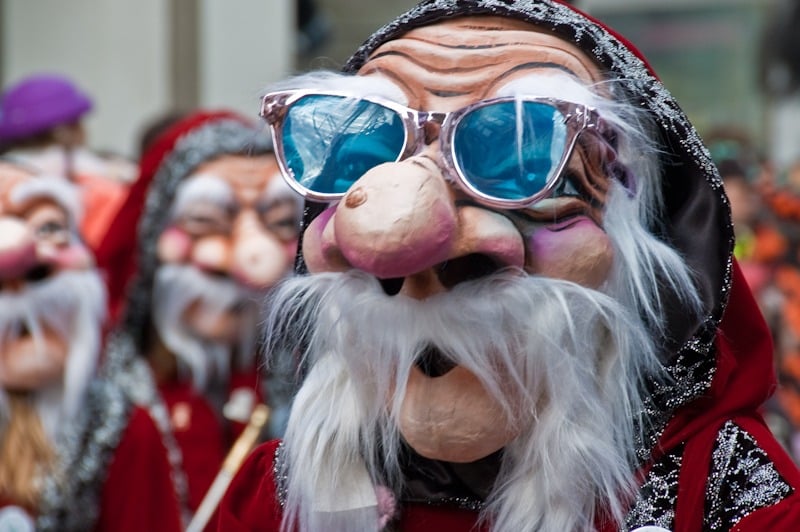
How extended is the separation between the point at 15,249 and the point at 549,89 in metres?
1.66

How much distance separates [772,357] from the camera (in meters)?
2.34

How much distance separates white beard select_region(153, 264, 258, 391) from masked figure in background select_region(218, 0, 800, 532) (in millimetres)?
2063

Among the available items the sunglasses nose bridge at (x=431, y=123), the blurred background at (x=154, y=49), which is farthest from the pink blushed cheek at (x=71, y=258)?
the blurred background at (x=154, y=49)

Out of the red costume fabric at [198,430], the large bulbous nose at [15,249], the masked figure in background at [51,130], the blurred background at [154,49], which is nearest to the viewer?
the large bulbous nose at [15,249]

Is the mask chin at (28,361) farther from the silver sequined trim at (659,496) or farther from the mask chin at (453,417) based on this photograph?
the silver sequined trim at (659,496)

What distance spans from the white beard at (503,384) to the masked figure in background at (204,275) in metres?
2.02

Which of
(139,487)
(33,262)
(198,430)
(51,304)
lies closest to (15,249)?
(33,262)

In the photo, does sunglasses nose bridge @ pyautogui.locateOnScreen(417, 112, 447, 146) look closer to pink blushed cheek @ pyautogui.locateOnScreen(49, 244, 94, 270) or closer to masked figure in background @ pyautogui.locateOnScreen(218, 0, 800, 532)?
masked figure in background @ pyautogui.locateOnScreen(218, 0, 800, 532)

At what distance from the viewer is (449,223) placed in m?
2.07

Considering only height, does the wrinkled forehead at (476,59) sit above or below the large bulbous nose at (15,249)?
above

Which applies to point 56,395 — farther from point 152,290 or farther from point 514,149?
point 514,149

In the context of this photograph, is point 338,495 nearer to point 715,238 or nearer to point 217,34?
point 715,238

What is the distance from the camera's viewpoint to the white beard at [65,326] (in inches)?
139

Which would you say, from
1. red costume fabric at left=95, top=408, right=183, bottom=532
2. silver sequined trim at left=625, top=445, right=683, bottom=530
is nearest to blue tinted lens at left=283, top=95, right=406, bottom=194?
silver sequined trim at left=625, top=445, right=683, bottom=530
